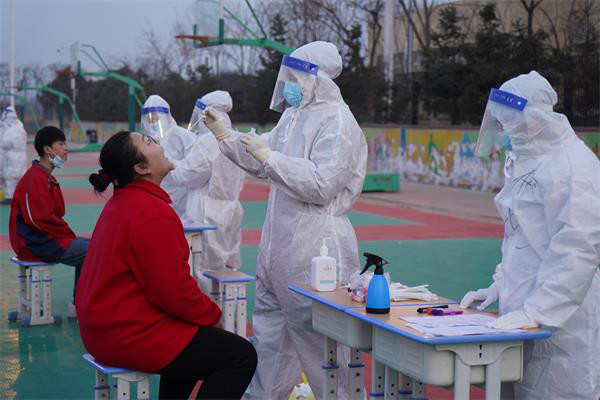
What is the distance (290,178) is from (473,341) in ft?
5.41

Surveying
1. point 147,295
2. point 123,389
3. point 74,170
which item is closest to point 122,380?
point 123,389

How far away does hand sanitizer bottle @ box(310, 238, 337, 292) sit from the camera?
15.2 feet

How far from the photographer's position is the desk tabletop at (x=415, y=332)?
3.52 metres

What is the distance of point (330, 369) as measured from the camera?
475 cm

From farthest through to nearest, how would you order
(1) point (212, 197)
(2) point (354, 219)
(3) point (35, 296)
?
(2) point (354, 219), (1) point (212, 197), (3) point (35, 296)

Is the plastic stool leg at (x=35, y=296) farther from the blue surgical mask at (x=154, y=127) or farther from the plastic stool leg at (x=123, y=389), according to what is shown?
the plastic stool leg at (x=123, y=389)

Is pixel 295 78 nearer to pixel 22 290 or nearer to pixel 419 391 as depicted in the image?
pixel 419 391

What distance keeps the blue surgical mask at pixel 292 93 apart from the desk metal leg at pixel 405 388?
5.92 ft

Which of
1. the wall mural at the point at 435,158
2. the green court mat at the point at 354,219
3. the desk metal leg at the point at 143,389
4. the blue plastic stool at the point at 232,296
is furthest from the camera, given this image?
the wall mural at the point at 435,158

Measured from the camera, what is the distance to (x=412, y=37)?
116 feet

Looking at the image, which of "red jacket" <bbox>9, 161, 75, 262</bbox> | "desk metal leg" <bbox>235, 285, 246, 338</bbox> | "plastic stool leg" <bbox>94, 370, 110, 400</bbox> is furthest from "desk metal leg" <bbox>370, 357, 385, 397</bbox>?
"red jacket" <bbox>9, 161, 75, 262</bbox>

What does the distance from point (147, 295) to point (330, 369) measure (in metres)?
1.32

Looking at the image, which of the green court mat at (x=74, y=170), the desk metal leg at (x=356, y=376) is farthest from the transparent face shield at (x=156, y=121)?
the green court mat at (x=74, y=170)

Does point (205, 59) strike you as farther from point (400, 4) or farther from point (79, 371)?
point (79, 371)
